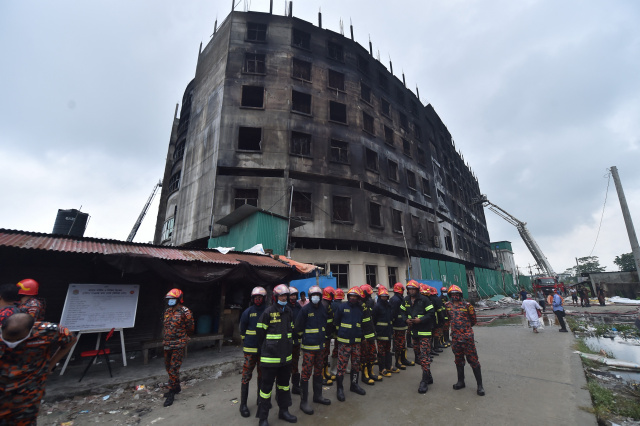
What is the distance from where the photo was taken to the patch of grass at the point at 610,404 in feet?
13.6

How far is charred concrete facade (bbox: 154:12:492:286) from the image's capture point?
17812 mm

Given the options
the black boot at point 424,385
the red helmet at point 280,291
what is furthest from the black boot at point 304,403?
the black boot at point 424,385

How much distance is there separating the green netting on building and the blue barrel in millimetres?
17070

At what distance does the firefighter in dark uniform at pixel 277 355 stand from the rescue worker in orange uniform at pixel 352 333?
1.24 metres

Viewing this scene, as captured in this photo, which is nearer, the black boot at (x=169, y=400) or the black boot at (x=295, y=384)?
the black boot at (x=169, y=400)

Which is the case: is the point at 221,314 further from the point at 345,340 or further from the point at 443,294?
the point at 443,294

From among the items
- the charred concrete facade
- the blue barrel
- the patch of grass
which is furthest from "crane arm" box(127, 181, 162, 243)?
the patch of grass

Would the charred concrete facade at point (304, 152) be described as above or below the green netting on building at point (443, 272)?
above

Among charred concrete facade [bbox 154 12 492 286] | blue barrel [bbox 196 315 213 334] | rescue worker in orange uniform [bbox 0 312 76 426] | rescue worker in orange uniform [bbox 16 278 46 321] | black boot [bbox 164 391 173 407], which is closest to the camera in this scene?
rescue worker in orange uniform [bbox 0 312 76 426]

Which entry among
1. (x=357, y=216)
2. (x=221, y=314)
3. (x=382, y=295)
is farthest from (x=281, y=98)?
(x=382, y=295)

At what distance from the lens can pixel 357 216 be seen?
62.9ft

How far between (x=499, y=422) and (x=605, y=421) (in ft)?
5.16

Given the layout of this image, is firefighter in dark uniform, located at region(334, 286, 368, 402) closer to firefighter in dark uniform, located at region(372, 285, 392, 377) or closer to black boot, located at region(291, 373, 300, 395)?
firefighter in dark uniform, located at region(372, 285, 392, 377)

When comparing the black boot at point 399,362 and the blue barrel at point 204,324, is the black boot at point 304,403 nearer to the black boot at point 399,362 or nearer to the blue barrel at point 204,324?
the black boot at point 399,362
